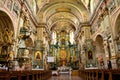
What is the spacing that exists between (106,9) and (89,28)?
752 centimetres

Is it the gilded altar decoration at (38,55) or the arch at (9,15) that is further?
the gilded altar decoration at (38,55)

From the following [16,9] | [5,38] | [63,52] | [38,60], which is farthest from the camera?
[63,52]

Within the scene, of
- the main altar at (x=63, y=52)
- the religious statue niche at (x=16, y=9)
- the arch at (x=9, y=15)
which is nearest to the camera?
the arch at (x=9, y=15)

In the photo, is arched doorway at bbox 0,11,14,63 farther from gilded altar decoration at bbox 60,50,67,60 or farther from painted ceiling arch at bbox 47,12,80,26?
gilded altar decoration at bbox 60,50,67,60

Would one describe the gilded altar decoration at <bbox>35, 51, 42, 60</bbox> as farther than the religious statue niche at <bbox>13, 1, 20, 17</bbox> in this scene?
Yes

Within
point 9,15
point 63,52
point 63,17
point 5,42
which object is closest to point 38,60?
point 5,42

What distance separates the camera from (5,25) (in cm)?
977

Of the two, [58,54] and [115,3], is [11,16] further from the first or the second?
[58,54]

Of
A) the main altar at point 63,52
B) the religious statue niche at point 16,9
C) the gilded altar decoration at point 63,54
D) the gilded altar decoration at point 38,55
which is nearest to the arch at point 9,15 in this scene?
the religious statue niche at point 16,9

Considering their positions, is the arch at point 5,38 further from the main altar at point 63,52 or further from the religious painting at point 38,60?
the main altar at point 63,52

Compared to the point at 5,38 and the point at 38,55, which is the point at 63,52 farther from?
the point at 5,38

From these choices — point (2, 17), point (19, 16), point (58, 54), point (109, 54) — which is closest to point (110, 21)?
point (109, 54)

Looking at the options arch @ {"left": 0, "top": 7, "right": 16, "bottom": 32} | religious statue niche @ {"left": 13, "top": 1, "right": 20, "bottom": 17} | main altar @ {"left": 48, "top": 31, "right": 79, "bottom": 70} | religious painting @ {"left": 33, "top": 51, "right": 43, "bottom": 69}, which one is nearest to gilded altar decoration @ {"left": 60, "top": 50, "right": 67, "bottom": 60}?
main altar @ {"left": 48, "top": 31, "right": 79, "bottom": 70}

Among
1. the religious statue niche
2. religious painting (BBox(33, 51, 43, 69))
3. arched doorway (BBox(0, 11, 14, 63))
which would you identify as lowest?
religious painting (BBox(33, 51, 43, 69))
